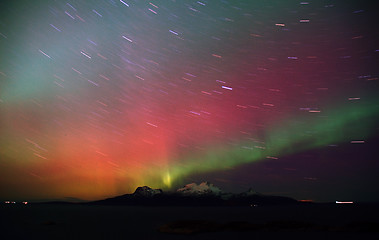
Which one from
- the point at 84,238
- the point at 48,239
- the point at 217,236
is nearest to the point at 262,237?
the point at 217,236

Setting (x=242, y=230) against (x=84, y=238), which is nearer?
(x=84, y=238)

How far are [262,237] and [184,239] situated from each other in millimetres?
12619

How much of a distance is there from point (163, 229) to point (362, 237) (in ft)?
117

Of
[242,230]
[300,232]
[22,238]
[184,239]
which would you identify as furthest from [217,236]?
[22,238]

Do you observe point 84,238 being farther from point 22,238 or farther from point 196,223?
point 196,223

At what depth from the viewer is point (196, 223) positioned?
2442 inches

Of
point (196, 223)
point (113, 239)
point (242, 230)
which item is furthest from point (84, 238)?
point (242, 230)

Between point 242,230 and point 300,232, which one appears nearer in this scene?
point 300,232

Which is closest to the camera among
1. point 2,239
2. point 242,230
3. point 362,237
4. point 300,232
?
point 362,237

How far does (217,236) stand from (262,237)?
7.27 metres

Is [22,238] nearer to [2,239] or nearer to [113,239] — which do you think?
[2,239]

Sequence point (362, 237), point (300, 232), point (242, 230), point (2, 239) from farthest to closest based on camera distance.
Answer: point (242, 230), point (300, 232), point (2, 239), point (362, 237)

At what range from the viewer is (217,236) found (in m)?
50.0

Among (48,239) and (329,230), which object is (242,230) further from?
(48,239)
